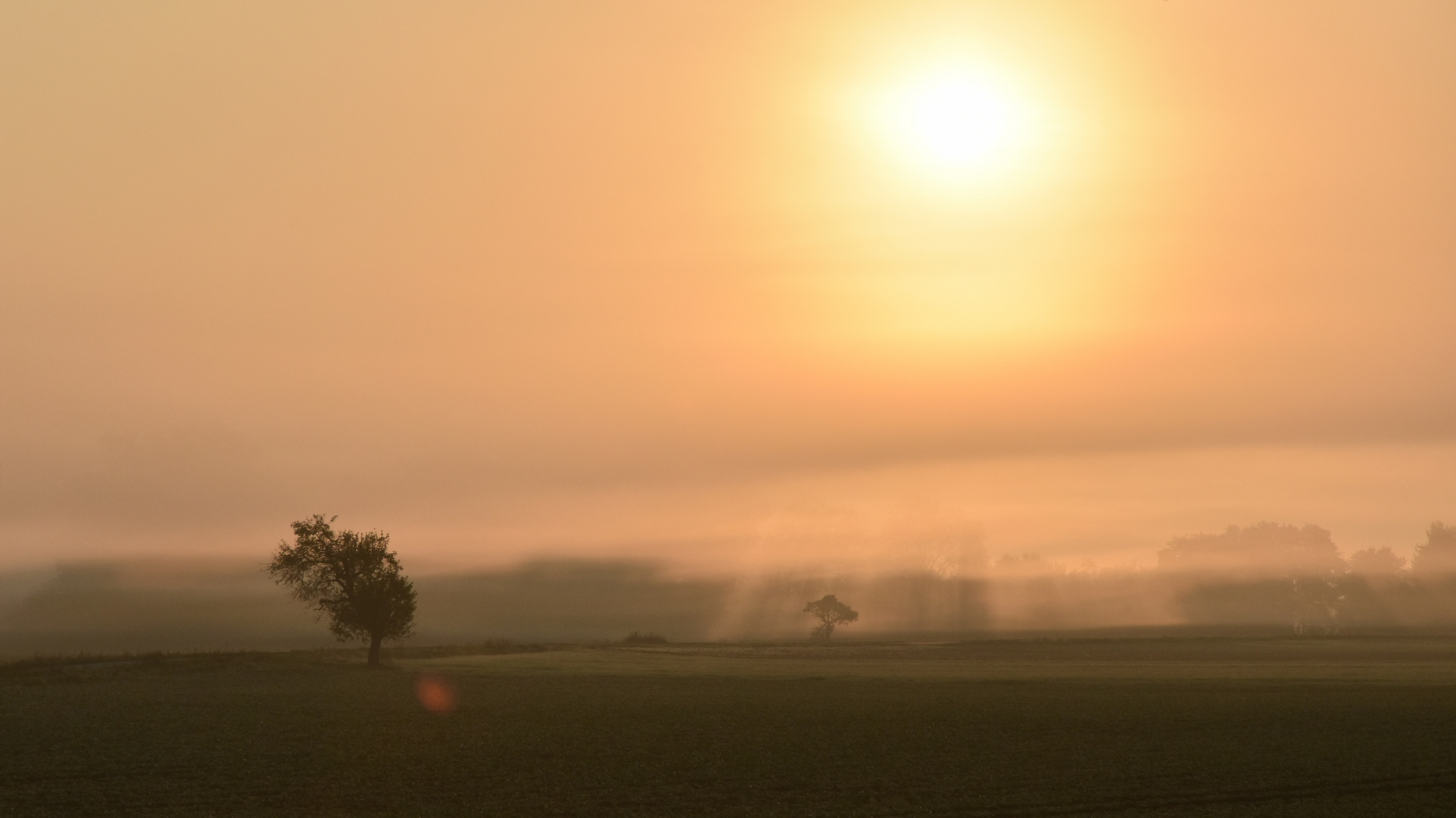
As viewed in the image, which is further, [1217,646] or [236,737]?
[1217,646]

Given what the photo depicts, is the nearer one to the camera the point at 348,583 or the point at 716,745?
the point at 716,745

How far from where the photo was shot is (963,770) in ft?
154

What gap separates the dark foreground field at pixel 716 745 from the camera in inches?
1592

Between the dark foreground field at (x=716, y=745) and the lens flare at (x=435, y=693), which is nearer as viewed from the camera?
the dark foreground field at (x=716, y=745)

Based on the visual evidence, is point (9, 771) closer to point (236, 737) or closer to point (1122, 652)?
point (236, 737)

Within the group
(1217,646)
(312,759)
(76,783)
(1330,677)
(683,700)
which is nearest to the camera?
(76,783)

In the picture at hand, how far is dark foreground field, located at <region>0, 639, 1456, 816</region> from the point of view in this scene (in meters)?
40.4

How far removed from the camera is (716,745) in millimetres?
54438

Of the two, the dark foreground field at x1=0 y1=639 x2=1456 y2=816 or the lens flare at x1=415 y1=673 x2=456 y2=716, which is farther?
the lens flare at x1=415 y1=673 x2=456 y2=716

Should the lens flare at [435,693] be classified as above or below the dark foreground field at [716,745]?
above

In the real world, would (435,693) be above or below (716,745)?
above

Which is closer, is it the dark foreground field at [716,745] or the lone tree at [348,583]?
the dark foreground field at [716,745]

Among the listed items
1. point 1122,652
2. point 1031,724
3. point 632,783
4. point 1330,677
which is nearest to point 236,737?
point 632,783

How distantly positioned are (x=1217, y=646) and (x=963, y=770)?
515 ft
